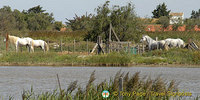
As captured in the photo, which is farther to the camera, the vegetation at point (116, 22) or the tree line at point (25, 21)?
the tree line at point (25, 21)

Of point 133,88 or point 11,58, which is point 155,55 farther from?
point 133,88

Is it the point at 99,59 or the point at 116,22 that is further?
the point at 116,22

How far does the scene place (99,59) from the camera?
34.2 meters

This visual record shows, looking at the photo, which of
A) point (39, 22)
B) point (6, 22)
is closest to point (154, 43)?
point (6, 22)

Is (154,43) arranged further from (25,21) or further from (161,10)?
(161,10)

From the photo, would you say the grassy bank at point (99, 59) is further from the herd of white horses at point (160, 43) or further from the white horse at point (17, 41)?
the white horse at point (17, 41)

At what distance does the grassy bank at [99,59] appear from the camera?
112ft

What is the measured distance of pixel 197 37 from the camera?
2427 inches

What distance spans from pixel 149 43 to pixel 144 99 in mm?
29487

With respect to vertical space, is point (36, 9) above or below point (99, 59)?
above

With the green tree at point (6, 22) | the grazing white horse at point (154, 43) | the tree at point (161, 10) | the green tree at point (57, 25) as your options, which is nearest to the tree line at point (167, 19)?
the tree at point (161, 10)

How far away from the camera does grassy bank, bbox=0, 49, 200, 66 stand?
34.2 metres

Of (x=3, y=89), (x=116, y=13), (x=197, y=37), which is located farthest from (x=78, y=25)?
(x=3, y=89)

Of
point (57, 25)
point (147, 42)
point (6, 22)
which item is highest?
point (57, 25)
